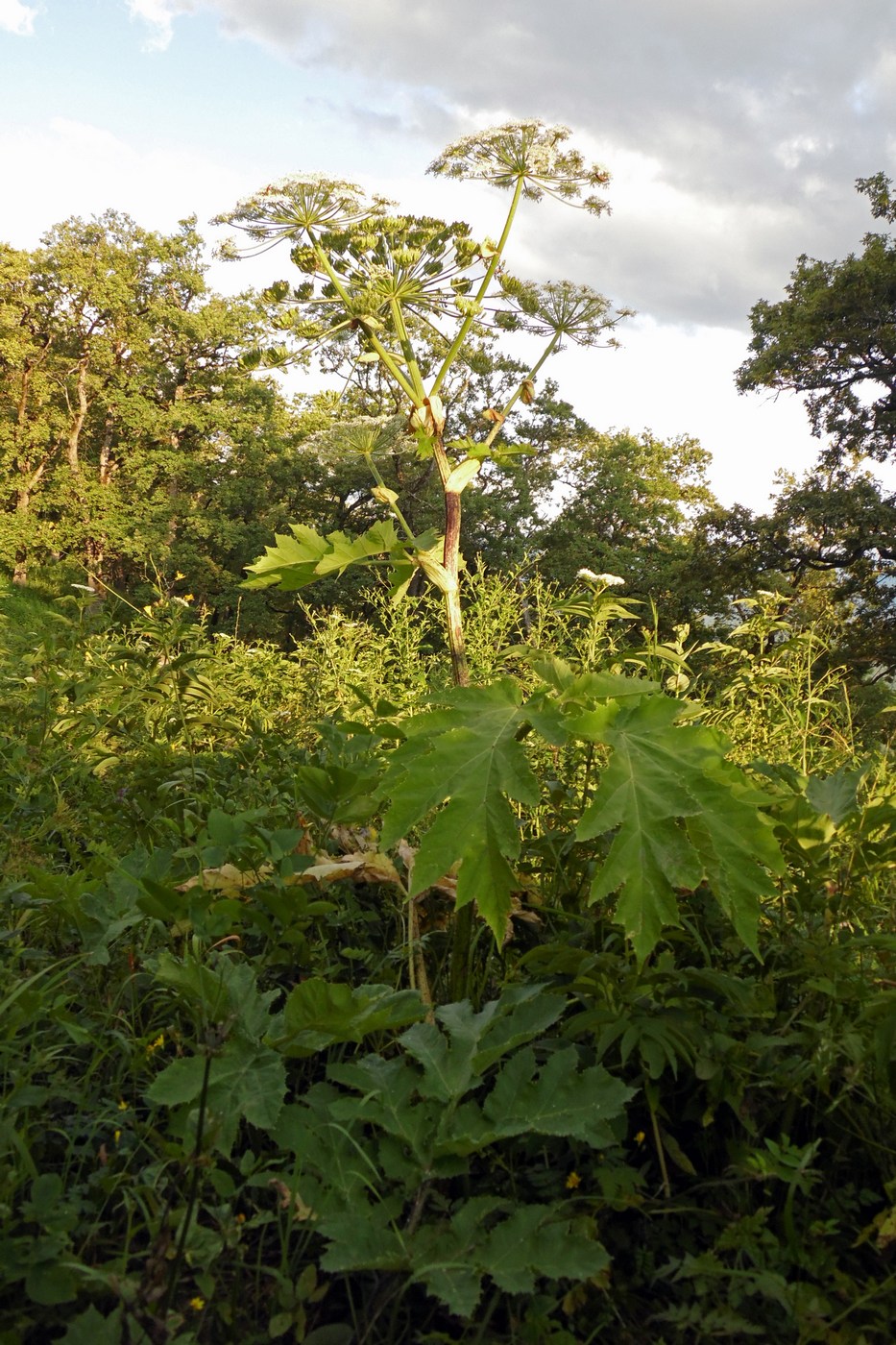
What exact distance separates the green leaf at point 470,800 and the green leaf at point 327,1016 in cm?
19

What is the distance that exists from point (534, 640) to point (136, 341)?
27.7 m

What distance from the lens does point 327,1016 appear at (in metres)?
1.42

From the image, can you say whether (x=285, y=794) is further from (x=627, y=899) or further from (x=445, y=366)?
(x=627, y=899)

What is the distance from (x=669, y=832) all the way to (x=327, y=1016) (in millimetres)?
591

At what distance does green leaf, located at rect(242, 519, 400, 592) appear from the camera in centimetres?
202

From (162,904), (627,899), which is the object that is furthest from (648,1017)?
(162,904)

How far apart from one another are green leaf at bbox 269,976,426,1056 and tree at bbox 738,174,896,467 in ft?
63.5

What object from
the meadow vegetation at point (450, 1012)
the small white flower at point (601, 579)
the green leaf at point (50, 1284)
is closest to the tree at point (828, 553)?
the small white flower at point (601, 579)

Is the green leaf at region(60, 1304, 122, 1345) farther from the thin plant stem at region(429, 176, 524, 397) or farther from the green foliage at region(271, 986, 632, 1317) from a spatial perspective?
the thin plant stem at region(429, 176, 524, 397)

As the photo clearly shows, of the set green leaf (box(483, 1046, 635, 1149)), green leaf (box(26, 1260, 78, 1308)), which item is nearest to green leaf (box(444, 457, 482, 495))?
green leaf (box(483, 1046, 635, 1149))

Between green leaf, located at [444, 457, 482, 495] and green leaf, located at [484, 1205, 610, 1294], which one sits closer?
green leaf, located at [484, 1205, 610, 1294]

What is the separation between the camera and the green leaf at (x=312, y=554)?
202 cm

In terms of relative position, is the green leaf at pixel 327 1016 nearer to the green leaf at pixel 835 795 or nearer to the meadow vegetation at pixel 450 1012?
the meadow vegetation at pixel 450 1012

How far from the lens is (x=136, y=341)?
28.5 metres
